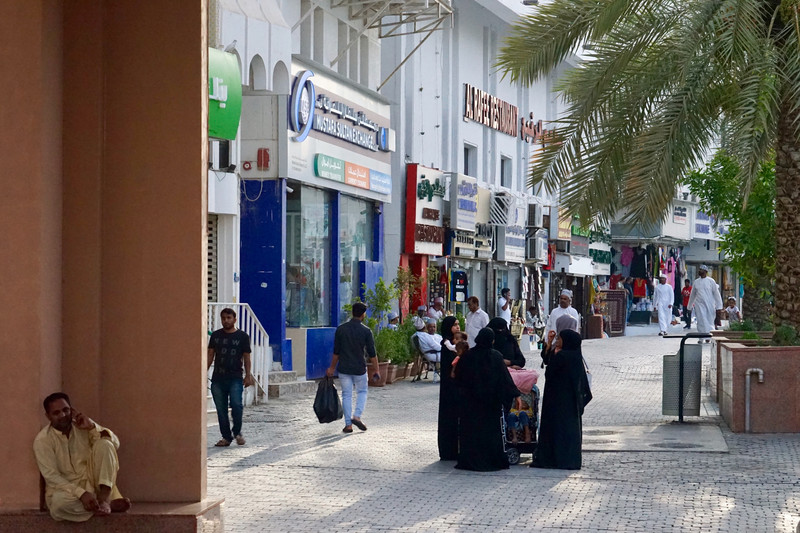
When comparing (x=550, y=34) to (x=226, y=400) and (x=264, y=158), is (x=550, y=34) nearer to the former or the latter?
(x=226, y=400)

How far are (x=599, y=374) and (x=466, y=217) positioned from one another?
937 centimetres

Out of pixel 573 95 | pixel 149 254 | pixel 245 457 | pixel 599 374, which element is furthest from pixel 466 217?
pixel 149 254

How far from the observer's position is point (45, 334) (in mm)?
8242

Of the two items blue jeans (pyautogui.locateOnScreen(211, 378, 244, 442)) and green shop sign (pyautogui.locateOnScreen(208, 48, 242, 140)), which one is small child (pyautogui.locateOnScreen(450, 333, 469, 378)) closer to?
blue jeans (pyautogui.locateOnScreen(211, 378, 244, 442))

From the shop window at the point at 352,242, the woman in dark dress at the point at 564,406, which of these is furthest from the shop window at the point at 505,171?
the woman in dark dress at the point at 564,406

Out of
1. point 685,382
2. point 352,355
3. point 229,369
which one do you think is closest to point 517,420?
point 352,355

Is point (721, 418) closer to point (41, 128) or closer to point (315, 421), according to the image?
point (315, 421)

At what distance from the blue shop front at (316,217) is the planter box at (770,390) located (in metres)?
9.91

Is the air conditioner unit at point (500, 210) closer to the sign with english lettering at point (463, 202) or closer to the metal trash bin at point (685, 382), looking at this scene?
the sign with english lettering at point (463, 202)

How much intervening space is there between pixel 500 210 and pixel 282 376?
658 inches

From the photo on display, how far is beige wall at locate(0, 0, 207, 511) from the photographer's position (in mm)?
8594

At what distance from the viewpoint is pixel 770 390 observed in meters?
15.4

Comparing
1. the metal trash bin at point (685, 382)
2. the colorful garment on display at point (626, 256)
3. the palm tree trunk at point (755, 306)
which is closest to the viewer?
the metal trash bin at point (685, 382)

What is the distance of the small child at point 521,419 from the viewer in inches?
516
